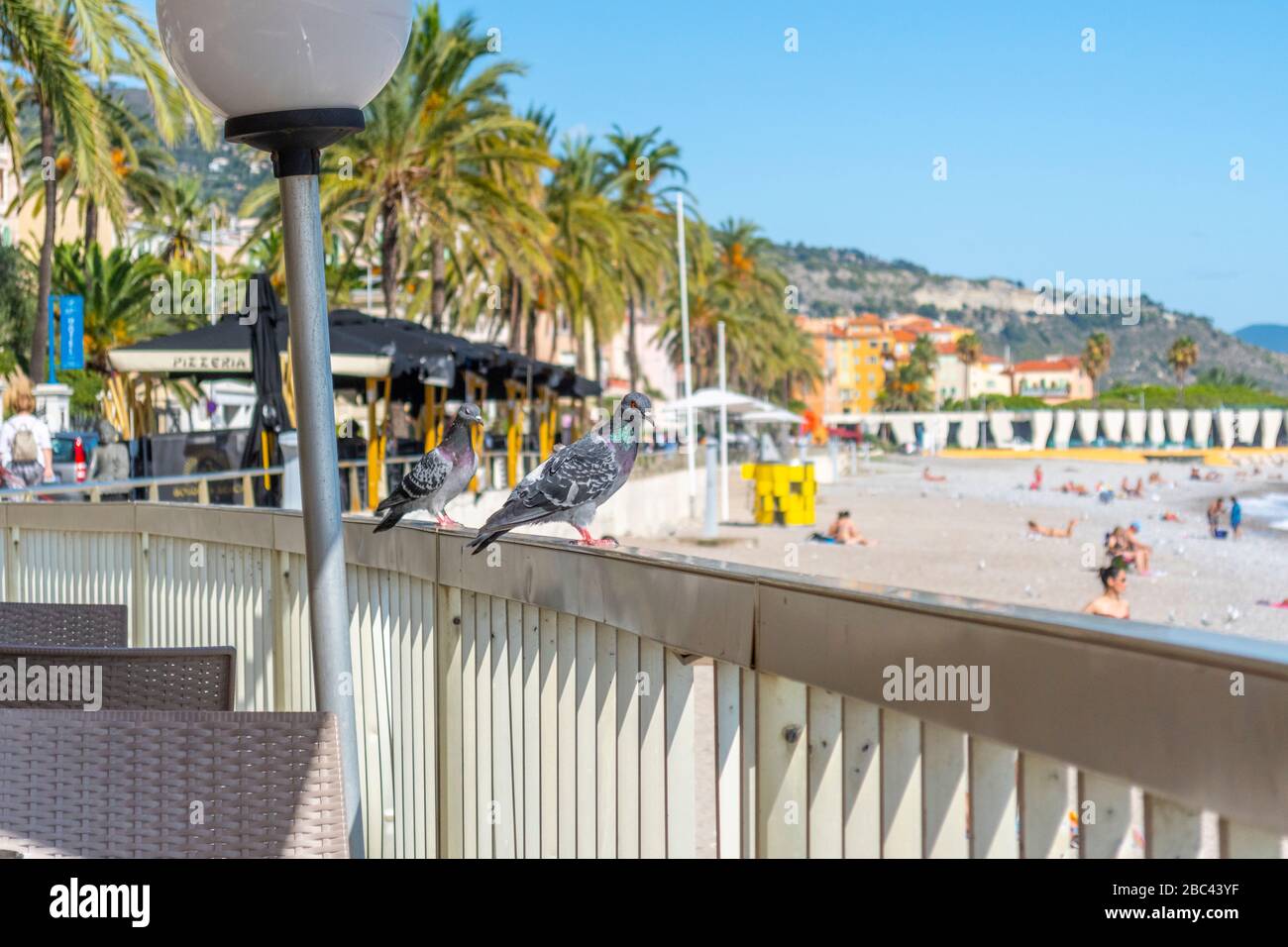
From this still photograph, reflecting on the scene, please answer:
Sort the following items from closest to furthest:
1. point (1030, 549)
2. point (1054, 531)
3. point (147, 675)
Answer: point (147, 675) → point (1030, 549) → point (1054, 531)

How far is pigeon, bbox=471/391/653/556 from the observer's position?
4.05 meters

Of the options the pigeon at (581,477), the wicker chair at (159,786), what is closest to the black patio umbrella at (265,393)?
the pigeon at (581,477)

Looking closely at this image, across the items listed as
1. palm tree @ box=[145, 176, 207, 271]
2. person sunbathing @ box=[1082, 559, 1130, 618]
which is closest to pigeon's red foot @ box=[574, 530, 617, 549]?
person sunbathing @ box=[1082, 559, 1130, 618]

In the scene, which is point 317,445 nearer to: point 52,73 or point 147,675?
point 147,675

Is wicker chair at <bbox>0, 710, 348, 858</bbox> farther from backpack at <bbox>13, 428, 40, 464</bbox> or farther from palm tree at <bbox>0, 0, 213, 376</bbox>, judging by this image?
palm tree at <bbox>0, 0, 213, 376</bbox>

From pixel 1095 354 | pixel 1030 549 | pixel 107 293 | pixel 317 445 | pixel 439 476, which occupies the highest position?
pixel 1095 354

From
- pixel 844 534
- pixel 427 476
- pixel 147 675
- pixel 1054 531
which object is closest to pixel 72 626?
pixel 147 675

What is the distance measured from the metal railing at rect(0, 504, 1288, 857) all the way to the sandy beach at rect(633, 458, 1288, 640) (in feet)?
20.2

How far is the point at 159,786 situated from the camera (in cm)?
260

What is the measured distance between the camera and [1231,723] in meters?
1.40

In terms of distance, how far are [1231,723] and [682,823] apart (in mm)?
1325

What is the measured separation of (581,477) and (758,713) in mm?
2000

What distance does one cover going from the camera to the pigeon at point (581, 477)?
4.05 meters
